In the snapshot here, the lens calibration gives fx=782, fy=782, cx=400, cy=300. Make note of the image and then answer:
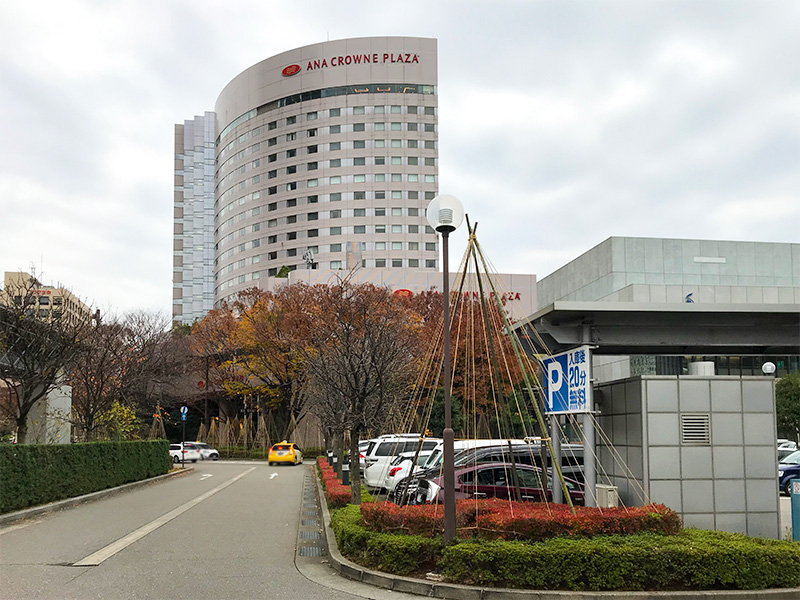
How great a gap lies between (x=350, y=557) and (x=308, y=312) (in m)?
34.1

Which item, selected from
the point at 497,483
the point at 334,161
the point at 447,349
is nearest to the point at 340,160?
the point at 334,161

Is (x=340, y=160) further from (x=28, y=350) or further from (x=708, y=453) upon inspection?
(x=708, y=453)

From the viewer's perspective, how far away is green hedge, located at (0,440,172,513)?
1659 centimetres

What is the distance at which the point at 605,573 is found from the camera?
8.67 m

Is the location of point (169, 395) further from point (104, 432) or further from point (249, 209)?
point (249, 209)

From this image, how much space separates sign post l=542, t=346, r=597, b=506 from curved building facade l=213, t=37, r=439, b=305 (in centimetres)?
7449

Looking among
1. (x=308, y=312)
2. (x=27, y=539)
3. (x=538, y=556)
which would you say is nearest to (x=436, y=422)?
(x=308, y=312)

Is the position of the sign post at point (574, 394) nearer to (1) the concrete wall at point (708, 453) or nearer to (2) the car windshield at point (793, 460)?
(1) the concrete wall at point (708, 453)

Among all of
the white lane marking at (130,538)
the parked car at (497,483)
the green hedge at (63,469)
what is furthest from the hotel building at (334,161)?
the parked car at (497,483)

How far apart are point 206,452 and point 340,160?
51.6m

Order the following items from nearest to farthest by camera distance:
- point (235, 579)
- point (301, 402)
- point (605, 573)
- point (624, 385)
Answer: point (605, 573) → point (235, 579) → point (624, 385) → point (301, 402)

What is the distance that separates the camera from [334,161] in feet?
304

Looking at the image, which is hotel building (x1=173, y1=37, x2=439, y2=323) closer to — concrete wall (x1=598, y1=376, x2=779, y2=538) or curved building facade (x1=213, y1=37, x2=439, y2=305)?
curved building facade (x1=213, y1=37, x2=439, y2=305)

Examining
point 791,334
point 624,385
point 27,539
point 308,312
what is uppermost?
point 308,312
